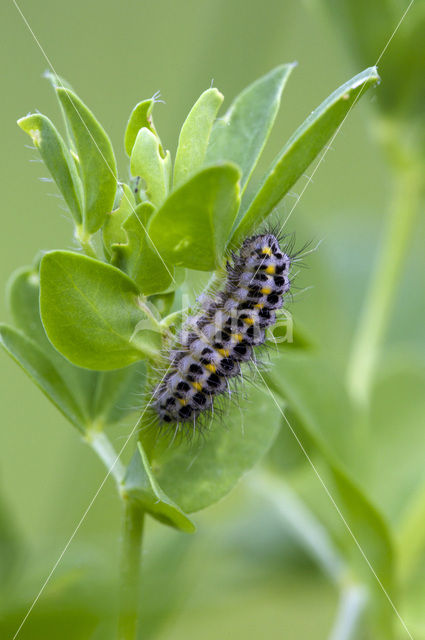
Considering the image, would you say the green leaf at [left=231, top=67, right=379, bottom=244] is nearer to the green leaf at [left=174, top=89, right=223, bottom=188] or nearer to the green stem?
the green leaf at [left=174, top=89, right=223, bottom=188]

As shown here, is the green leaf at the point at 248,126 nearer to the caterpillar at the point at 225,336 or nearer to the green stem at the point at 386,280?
the caterpillar at the point at 225,336

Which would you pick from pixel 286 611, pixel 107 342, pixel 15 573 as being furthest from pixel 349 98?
pixel 286 611

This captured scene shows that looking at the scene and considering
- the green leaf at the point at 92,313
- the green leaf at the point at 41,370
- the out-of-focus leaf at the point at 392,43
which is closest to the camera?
the green leaf at the point at 92,313

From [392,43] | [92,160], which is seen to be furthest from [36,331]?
[392,43]

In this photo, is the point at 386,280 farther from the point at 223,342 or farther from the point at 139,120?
the point at 139,120

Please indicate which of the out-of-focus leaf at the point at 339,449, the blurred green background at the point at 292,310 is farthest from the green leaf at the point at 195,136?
the out-of-focus leaf at the point at 339,449

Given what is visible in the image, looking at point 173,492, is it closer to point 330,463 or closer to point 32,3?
point 330,463

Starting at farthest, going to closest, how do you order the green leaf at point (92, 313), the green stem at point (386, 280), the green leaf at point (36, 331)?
the green stem at point (386, 280) → the green leaf at point (36, 331) → the green leaf at point (92, 313)
